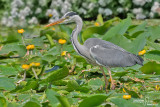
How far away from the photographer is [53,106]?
2262 mm

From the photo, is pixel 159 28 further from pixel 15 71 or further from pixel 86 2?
pixel 86 2

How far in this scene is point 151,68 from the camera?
11.1 ft

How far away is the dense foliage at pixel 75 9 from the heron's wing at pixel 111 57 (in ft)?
11.2

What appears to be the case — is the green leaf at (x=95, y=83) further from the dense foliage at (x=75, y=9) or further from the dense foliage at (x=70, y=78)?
the dense foliage at (x=75, y=9)

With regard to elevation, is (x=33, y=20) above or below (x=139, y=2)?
below

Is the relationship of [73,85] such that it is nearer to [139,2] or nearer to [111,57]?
[111,57]

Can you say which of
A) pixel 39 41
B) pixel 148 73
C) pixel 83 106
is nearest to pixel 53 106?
pixel 83 106

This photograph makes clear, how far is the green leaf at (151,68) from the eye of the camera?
3342 mm

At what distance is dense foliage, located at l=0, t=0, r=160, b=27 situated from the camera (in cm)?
694

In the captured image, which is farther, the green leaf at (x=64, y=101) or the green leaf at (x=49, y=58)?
the green leaf at (x=49, y=58)

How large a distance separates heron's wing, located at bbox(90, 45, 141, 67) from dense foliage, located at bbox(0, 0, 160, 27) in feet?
11.2

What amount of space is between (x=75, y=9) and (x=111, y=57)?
13.8ft

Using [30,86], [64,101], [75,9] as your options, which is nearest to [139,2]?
[75,9]

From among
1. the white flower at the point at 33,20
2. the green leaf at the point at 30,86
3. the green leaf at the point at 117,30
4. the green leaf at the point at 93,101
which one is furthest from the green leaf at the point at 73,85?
the white flower at the point at 33,20
